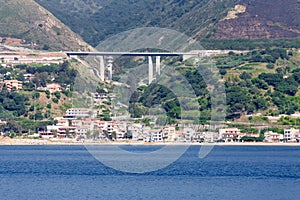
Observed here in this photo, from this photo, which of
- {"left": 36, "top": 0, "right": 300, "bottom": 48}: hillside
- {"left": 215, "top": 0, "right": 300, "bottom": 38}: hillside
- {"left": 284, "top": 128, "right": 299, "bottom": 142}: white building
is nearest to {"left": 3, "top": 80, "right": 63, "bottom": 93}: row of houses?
{"left": 284, "top": 128, "right": 299, "bottom": 142}: white building

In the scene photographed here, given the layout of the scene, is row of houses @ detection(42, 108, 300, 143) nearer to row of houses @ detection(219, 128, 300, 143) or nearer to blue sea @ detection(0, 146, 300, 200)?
row of houses @ detection(219, 128, 300, 143)

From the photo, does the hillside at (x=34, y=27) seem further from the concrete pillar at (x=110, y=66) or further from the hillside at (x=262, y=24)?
the hillside at (x=262, y=24)

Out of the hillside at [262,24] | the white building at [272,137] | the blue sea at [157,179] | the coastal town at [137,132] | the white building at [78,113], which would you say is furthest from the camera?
the hillside at [262,24]

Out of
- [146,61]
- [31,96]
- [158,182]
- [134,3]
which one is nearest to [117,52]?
[146,61]

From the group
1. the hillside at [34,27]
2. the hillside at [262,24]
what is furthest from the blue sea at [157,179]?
the hillside at [34,27]

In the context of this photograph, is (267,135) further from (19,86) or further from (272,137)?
(19,86)

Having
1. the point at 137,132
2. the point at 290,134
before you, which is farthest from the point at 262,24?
the point at 137,132

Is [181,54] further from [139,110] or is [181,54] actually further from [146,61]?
[139,110]
